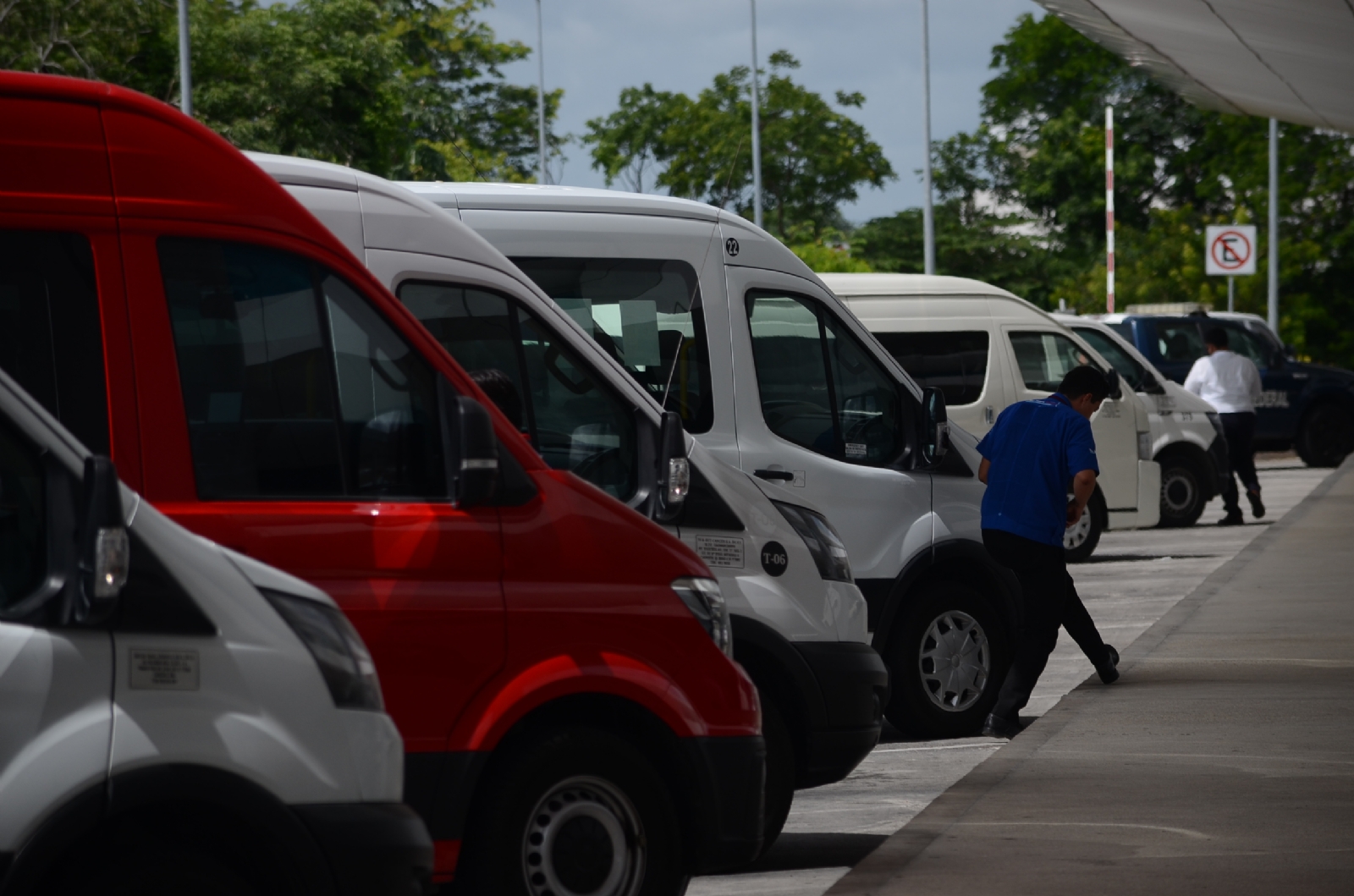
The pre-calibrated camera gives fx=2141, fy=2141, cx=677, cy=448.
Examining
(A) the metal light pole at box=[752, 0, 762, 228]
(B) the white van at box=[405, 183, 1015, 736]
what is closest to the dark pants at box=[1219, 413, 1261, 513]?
(B) the white van at box=[405, 183, 1015, 736]

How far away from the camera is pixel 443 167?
5869 cm

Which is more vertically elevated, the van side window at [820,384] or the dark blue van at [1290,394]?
the van side window at [820,384]

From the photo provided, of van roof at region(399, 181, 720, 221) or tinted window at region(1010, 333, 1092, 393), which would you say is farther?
tinted window at region(1010, 333, 1092, 393)

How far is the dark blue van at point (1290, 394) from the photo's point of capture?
25.8m

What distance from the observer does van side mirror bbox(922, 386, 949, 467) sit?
9.14 metres

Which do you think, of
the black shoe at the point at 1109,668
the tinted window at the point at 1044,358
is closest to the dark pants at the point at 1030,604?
the black shoe at the point at 1109,668

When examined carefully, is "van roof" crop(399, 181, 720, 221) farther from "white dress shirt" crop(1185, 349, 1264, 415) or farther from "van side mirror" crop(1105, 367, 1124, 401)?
"white dress shirt" crop(1185, 349, 1264, 415)

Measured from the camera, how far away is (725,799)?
17.9 feet

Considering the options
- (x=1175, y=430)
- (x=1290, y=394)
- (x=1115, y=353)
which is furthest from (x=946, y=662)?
(x=1290, y=394)

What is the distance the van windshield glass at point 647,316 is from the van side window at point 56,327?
Answer: 3.28 metres

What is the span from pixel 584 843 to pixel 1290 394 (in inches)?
923

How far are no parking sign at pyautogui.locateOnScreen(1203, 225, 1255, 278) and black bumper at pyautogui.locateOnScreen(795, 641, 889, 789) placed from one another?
91.6 feet

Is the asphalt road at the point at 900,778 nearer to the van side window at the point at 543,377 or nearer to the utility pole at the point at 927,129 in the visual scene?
the van side window at the point at 543,377

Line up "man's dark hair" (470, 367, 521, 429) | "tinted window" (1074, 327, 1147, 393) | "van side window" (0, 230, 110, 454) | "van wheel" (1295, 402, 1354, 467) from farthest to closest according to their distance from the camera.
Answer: "van wheel" (1295, 402, 1354, 467), "tinted window" (1074, 327, 1147, 393), "man's dark hair" (470, 367, 521, 429), "van side window" (0, 230, 110, 454)
